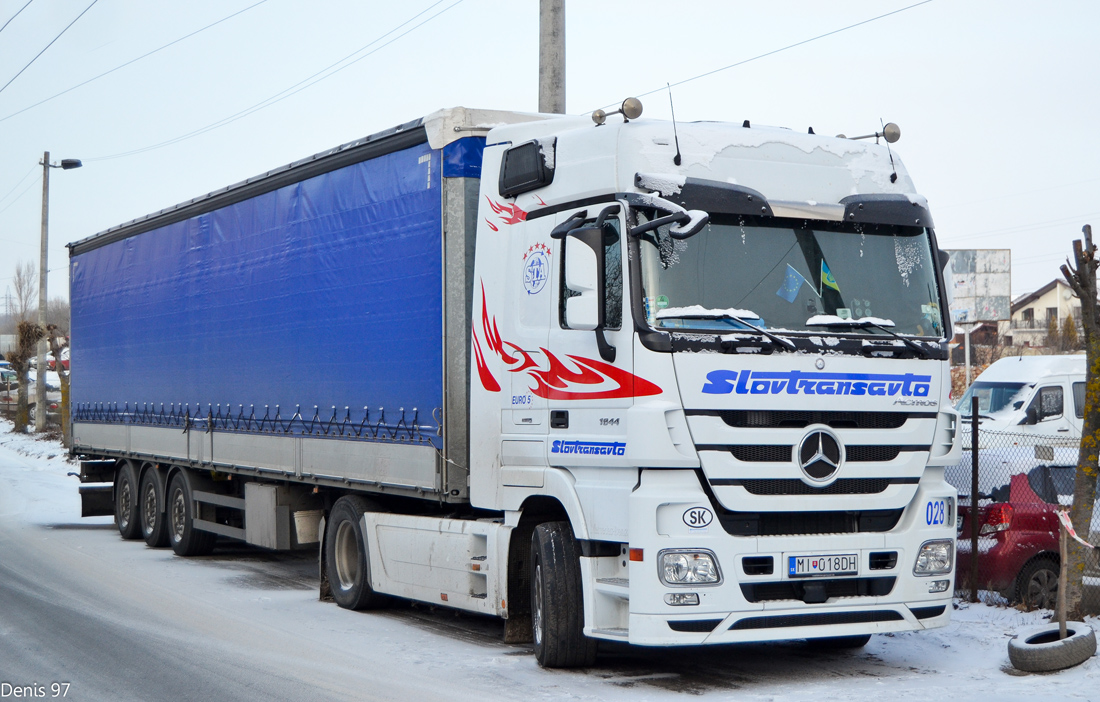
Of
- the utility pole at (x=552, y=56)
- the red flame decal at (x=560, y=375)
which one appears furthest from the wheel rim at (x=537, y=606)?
the utility pole at (x=552, y=56)

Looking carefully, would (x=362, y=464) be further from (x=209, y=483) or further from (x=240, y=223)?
(x=209, y=483)

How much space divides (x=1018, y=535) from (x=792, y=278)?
3784mm

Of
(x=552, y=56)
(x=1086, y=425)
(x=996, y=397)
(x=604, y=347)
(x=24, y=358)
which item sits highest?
(x=552, y=56)

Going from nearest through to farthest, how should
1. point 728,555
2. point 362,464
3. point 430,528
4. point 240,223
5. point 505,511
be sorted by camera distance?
point 728,555
point 505,511
point 430,528
point 362,464
point 240,223

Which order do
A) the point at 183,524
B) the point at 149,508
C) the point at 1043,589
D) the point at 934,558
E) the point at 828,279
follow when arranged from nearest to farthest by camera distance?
the point at 828,279
the point at 934,558
the point at 1043,589
the point at 183,524
the point at 149,508

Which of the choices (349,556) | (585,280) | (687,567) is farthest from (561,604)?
(349,556)

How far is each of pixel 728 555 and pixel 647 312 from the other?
1544 millimetres

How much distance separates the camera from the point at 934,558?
7.81 meters

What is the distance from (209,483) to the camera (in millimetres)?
15023

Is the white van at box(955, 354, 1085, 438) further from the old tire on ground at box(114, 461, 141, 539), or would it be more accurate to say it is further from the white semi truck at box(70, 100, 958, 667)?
the old tire on ground at box(114, 461, 141, 539)

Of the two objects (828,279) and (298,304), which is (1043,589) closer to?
(828,279)

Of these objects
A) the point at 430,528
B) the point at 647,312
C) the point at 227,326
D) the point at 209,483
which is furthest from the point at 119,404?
the point at 647,312

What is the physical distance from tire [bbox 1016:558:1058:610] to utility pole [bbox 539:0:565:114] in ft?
Answer: 22.3

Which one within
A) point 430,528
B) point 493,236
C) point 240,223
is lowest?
point 430,528
